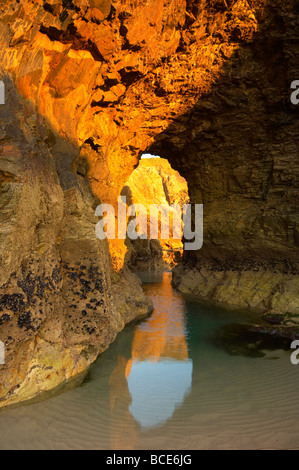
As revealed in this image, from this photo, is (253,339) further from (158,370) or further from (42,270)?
(42,270)

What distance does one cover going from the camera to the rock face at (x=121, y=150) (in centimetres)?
561

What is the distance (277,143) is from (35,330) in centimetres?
1349

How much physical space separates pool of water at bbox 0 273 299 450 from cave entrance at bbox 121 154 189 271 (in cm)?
891

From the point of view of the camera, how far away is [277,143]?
13.9m

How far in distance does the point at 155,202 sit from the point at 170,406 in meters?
59.8

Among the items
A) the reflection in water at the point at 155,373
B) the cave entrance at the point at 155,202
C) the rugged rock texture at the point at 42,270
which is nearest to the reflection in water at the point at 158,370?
the reflection in water at the point at 155,373

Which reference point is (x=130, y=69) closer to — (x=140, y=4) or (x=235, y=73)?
(x=140, y=4)

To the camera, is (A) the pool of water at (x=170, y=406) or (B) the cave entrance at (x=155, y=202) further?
(B) the cave entrance at (x=155, y=202)

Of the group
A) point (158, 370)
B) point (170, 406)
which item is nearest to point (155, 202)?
point (158, 370)

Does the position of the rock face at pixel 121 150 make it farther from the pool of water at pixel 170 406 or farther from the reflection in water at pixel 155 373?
the reflection in water at pixel 155 373

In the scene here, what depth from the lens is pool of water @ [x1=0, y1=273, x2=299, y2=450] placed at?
4.16 m

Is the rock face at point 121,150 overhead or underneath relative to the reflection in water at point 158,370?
overhead

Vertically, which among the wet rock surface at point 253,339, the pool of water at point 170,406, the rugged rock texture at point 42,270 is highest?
the rugged rock texture at point 42,270

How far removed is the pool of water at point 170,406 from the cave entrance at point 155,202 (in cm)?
891
